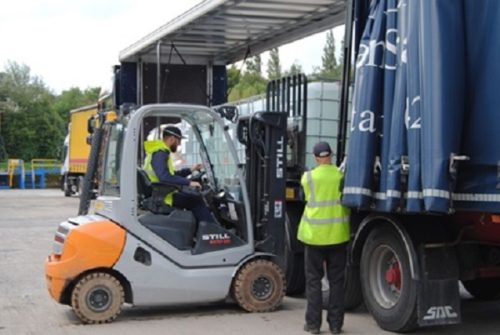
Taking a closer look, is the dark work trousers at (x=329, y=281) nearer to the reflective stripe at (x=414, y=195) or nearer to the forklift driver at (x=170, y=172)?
the reflective stripe at (x=414, y=195)

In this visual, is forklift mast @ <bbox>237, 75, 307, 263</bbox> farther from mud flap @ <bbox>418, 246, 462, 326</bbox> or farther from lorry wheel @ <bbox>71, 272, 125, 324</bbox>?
mud flap @ <bbox>418, 246, 462, 326</bbox>

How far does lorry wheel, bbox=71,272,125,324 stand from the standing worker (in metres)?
1.82

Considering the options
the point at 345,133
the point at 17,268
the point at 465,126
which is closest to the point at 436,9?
the point at 465,126

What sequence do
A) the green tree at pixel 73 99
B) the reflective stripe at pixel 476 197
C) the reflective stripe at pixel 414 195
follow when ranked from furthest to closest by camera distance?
the green tree at pixel 73 99 → the reflective stripe at pixel 414 195 → the reflective stripe at pixel 476 197

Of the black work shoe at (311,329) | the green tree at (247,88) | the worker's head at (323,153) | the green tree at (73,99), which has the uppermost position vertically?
the green tree at (73,99)

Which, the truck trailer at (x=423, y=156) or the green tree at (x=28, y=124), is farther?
the green tree at (x=28, y=124)

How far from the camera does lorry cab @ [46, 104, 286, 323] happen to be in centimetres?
719

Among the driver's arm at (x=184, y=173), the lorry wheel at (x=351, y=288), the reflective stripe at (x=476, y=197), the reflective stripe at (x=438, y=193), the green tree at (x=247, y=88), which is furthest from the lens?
the green tree at (x=247, y=88)

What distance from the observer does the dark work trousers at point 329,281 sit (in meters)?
6.79

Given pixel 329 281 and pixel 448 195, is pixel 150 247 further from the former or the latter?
pixel 448 195

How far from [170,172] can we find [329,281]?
192 cm

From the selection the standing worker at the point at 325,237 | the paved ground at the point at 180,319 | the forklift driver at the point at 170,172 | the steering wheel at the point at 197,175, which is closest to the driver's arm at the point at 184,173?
the steering wheel at the point at 197,175

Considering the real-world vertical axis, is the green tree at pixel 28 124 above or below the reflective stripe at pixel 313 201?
above

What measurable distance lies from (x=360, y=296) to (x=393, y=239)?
3.89ft
